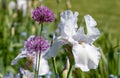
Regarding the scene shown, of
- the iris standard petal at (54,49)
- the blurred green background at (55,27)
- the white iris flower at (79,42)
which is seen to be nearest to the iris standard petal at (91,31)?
the white iris flower at (79,42)

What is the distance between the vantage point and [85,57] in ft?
6.03

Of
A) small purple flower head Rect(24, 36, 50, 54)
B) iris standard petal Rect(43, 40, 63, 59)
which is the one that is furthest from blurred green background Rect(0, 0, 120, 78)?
iris standard petal Rect(43, 40, 63, 59)

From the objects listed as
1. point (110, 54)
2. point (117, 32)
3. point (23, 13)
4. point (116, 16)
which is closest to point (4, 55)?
point (110, 54)

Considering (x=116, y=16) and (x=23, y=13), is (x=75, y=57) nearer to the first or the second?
(x=23, y=13)

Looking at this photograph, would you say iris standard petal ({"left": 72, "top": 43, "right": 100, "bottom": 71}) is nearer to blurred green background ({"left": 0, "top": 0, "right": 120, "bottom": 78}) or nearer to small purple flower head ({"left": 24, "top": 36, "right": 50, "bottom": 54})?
small purple flower head ({"left": 24, "top": 36, "right": 50, "bottom": 54})

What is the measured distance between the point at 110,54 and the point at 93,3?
676 cm

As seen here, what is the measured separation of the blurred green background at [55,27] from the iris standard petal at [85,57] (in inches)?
39.0

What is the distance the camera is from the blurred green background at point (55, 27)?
11.4 feet

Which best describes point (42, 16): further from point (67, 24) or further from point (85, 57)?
point (85, 57)


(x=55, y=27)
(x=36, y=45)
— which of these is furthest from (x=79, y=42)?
(x=55, y=27)

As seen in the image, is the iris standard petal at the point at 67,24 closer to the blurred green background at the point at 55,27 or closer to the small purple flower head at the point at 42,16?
the small purple flower head at the point at 42,16

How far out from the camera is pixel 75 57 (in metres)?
1.87

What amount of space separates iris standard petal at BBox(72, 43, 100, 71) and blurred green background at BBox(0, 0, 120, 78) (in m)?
0.99

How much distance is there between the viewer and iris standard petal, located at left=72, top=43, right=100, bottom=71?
1843 mm
